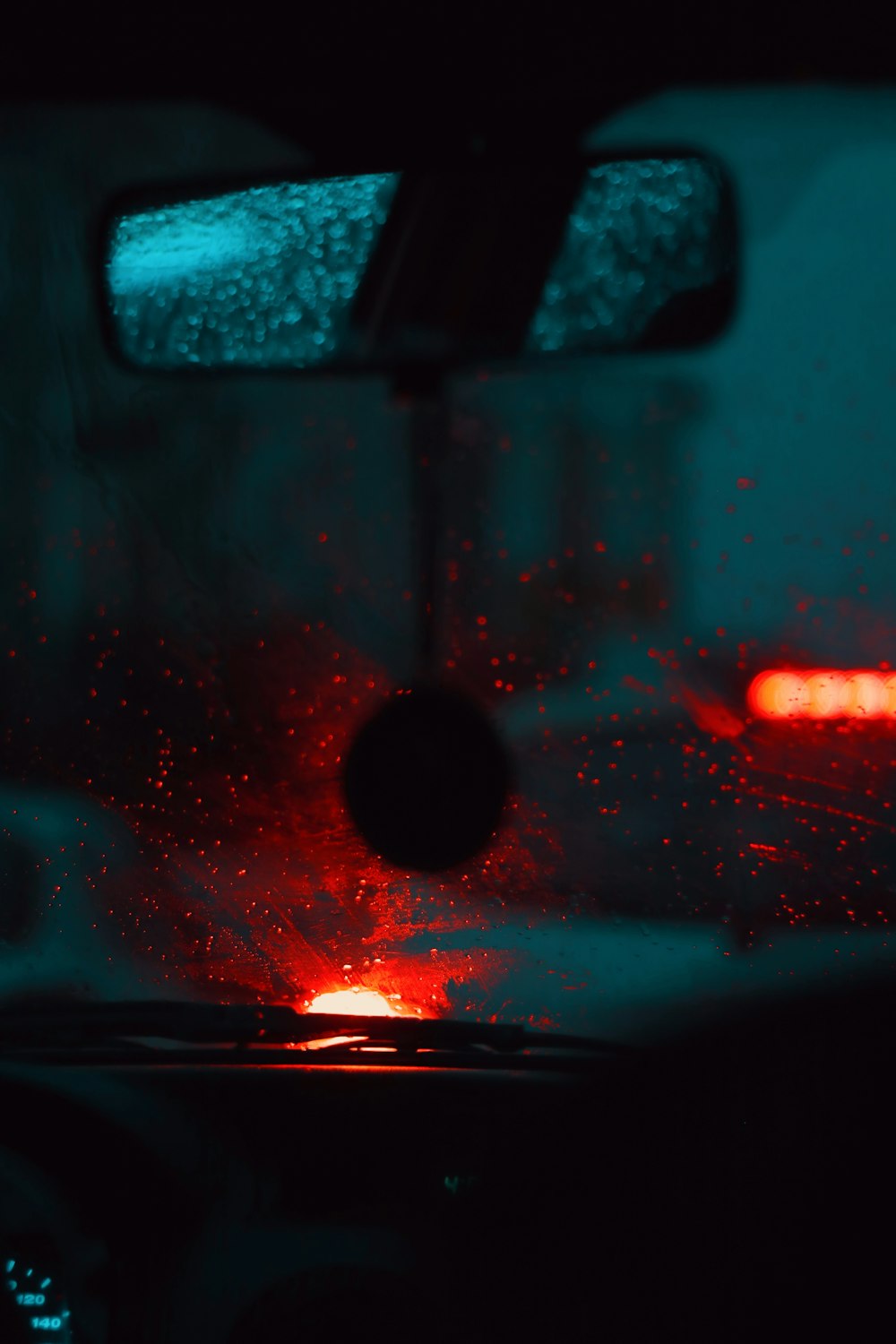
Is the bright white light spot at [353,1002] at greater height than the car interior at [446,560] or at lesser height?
lesser

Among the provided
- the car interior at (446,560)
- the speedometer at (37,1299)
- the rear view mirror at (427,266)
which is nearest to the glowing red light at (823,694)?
the car interior at (446,560)

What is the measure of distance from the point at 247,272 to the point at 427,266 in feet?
1.09

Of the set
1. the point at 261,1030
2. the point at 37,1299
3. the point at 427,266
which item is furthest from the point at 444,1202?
the point at 427,266

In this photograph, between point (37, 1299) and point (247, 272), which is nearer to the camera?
point (37, 1299)

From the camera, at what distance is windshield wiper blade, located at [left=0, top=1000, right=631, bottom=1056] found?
5.69 ft

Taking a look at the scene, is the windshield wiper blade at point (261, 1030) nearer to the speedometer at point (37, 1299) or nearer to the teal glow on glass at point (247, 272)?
the speedometer at point (37, 1299)

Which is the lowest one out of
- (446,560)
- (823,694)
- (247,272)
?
(823,694)

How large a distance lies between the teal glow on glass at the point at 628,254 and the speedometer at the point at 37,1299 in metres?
1.54

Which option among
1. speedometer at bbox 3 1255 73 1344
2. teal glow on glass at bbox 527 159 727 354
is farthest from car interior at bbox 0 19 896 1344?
speedometer at bbox 3 1255 73 1344

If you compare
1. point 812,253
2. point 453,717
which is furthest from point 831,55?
point 453,717

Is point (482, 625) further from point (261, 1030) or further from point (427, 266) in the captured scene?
point (261, 1030)

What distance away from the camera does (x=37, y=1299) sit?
62.1 inches

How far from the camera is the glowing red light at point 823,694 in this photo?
2.03m

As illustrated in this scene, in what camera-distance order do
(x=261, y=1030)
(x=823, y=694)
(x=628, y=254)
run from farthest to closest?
(x=823, y=694) < (x=628, y=254) < (x=261, y=1030)
